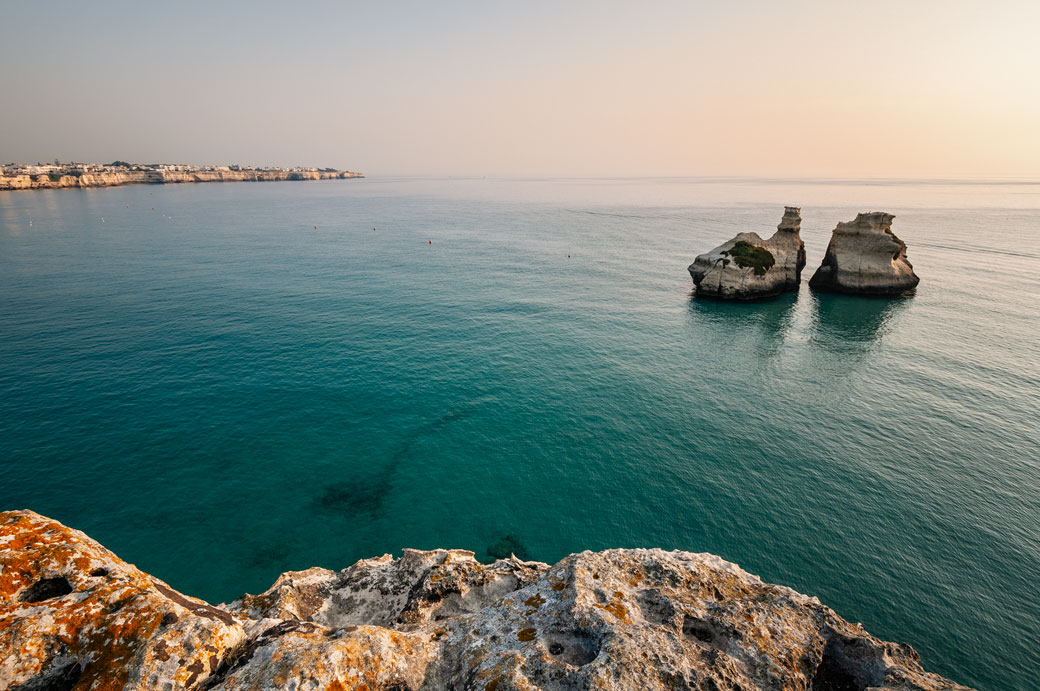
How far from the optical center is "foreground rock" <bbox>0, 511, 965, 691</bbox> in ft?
31.3

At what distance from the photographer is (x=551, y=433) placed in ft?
134

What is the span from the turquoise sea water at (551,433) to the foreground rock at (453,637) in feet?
57.4

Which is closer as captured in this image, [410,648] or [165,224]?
[410,648]

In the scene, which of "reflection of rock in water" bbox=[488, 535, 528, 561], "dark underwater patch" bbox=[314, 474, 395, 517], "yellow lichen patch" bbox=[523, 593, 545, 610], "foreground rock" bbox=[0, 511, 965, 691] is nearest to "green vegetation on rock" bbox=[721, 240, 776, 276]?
"reflection of rock in water" bbox=[488, 535, 528, 561]

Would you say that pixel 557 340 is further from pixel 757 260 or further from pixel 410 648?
pixel 410 648

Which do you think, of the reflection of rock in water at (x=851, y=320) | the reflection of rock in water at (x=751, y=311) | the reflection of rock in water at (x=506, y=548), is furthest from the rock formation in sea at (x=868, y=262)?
the reflection of rock in water at (x=506, y=548)

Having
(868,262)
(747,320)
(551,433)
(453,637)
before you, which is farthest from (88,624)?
(868,262)

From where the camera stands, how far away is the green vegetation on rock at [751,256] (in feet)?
259

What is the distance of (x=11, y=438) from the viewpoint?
37.5 metres

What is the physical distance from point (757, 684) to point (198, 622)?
12.7 m

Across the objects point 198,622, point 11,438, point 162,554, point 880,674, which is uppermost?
point 198,622

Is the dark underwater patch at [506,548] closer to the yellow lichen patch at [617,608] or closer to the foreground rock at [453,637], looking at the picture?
the foreground rock at [453,637]

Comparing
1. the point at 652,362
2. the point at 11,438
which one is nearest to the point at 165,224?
the point at 11,438

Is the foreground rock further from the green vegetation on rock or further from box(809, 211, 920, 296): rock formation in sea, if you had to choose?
box(809, 211, 920, 296): rock formation in sea
